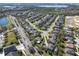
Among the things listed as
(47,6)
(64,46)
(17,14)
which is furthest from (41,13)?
(64,46)

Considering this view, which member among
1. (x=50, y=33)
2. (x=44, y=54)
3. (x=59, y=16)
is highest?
(x=59, y=16)

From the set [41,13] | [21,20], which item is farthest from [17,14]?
[41,13]

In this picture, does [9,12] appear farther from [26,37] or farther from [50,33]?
[50,33]

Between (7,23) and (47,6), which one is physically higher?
(47,6)

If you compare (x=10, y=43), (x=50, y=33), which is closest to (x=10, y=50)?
(x=10, y=43)

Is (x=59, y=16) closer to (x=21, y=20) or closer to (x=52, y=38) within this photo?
(x=52, y=38)
